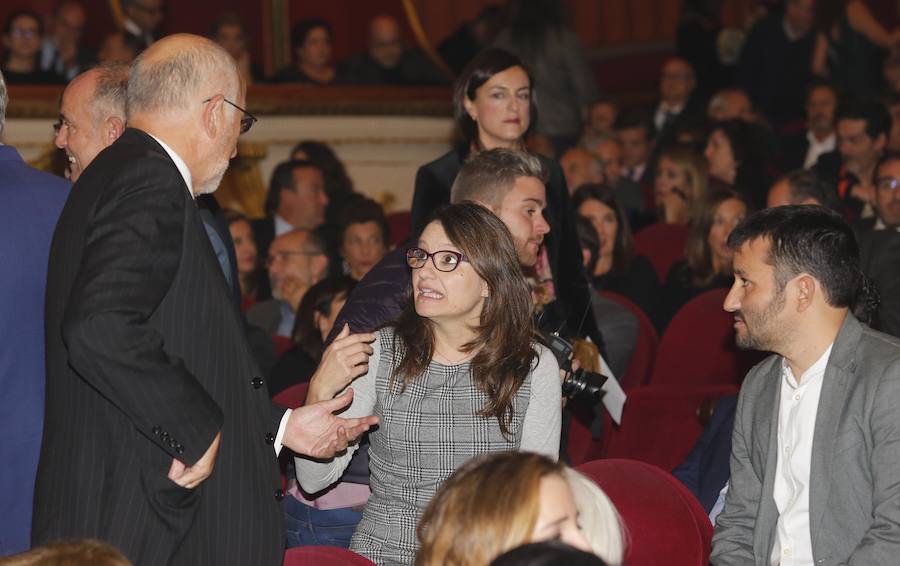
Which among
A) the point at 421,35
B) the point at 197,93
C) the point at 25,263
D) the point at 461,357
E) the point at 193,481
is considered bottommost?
the point at 193,481

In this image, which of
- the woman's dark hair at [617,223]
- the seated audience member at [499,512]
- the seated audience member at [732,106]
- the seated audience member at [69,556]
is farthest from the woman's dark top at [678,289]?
the seated audience member at [69,556]

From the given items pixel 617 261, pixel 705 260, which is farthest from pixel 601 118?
pixel 705 260

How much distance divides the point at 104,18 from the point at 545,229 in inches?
244

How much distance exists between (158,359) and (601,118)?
20.6 ft

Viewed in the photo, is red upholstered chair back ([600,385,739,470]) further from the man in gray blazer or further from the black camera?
the man in gray blazer

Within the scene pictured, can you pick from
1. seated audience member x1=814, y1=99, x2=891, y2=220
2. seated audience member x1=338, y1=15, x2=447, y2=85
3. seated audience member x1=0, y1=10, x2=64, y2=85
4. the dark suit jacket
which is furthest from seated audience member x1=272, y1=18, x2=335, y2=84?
the dark suit jacket

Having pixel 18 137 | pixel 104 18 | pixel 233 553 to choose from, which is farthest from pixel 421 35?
pixel 233 553

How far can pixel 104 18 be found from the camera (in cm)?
856

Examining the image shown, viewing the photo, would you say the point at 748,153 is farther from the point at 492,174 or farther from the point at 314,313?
the point at 492,174

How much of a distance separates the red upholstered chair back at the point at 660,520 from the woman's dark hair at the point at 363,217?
9.79 ft

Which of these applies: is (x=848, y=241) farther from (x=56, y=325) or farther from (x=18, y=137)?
(x=18, y=137)

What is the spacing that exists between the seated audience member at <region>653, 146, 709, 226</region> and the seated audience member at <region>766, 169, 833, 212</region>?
1.51 m

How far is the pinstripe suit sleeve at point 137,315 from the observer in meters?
2.04

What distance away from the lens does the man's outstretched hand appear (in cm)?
252
